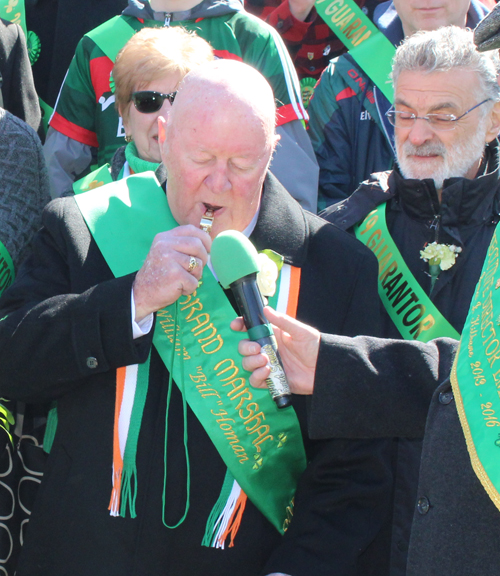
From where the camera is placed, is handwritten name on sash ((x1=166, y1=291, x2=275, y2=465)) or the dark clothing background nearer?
handwritten name on sash ((x1=166, y1=291, x2=275, y2=465))

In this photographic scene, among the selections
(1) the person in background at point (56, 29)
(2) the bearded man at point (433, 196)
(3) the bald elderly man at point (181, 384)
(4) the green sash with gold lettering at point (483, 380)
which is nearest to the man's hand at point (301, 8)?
(1) the person in background at point (56, 29)

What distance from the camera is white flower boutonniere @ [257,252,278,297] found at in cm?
244

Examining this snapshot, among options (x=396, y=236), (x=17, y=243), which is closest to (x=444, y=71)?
(x=396, y=236)

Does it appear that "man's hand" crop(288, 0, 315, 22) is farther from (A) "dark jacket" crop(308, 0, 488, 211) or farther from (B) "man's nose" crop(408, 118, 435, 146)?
(B) "man's nose" crop(408, 118, 435, 146)

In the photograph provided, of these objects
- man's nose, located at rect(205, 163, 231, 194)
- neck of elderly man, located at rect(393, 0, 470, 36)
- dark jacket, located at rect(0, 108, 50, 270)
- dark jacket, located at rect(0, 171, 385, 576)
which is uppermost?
neck of elderly man, located at rect(393, 0, 470, 36)

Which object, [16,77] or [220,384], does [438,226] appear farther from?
[16,77]

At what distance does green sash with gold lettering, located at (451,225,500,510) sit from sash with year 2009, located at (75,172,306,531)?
0.89 meters

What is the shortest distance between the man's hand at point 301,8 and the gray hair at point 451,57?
1.57 m

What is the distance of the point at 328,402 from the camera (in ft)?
7.55

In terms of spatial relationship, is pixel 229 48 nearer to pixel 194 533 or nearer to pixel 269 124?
pixel 269 124

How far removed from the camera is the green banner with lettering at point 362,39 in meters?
4.20

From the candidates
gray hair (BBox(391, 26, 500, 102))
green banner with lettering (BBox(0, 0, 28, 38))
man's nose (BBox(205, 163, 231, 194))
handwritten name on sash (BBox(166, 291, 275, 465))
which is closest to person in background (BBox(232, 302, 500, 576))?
handwritten name on sash (BBox(166, 291, 275, 465))

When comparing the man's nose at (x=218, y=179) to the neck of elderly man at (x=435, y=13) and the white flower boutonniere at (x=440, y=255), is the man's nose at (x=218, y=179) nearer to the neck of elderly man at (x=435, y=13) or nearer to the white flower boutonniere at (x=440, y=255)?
the white flower boutonniere at (x=440, y=255)

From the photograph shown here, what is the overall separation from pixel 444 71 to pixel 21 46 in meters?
2.29
